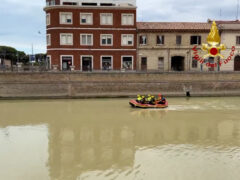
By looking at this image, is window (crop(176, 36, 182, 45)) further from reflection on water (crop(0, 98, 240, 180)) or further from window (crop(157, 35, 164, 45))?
reflection on water (crop(0, 98, 240, 180))

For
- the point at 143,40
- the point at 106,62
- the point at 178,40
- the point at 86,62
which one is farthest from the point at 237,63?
the point at 86,62

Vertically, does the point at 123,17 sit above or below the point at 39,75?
above

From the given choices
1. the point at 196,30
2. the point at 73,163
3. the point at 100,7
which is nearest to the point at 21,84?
the point at 100,7

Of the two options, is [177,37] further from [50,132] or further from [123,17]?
[50,132]

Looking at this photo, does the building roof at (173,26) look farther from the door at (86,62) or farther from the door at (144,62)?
the door at (86,62)

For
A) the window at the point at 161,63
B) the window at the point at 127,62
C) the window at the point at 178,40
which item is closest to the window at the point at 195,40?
the window at the point at 178,40

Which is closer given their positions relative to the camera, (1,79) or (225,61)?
(1,79)

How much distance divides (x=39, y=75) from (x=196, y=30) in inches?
968

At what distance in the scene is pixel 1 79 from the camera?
105ft

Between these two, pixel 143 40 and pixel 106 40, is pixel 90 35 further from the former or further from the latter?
pixel 143 40

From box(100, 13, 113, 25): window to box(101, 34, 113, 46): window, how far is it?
1916 millimetres

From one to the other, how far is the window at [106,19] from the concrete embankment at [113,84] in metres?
9.87

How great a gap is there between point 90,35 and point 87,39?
0.76 metres

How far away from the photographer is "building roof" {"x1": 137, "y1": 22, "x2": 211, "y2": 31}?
40156 mm
